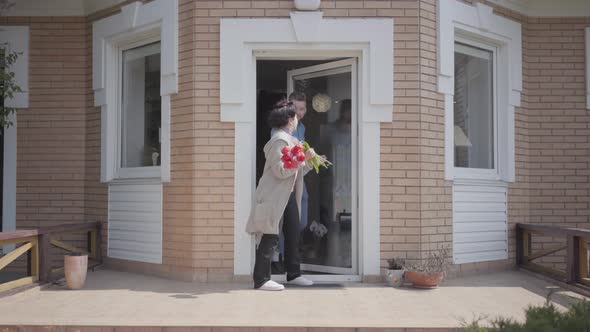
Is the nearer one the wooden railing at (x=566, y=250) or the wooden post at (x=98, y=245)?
the wooden railing at (x=566, y=250)

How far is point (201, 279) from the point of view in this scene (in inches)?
264

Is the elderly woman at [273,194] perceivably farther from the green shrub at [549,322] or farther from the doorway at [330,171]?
the green shrub at [549,322]

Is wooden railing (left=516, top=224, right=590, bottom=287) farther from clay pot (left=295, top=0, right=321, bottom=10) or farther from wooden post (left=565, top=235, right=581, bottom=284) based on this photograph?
clay pot (left=295, top=0, right=321, bottom=10)

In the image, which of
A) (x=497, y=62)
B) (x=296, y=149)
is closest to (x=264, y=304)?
(x=296, y=149)

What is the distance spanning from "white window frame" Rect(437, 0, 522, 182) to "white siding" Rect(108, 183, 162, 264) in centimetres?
337

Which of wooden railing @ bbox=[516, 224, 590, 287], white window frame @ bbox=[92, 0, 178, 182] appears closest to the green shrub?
wooden railing @ bbox=[516, 224, 590, 287]

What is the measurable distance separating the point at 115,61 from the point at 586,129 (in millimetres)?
6155

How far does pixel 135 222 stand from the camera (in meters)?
7.45

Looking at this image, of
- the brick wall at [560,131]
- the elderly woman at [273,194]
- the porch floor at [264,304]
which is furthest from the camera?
the brick wall at [560,131]

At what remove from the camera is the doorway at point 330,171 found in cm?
703

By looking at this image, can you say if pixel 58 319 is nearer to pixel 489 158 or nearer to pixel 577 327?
pixel 577 327

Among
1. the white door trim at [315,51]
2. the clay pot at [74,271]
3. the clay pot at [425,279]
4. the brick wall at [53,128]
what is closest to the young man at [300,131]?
the white door trim at [315,51]

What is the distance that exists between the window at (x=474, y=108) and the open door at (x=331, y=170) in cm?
134

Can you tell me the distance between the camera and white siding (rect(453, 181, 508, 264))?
7.16m
